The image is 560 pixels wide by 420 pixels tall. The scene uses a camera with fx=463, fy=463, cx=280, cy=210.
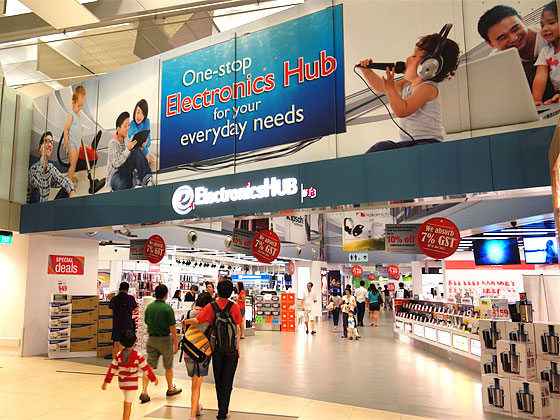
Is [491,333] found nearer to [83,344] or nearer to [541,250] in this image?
Answer: [541,250]

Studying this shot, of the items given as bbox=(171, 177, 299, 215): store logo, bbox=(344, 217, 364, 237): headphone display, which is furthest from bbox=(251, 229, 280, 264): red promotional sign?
bbox=(344, 217, 364, 237): headphone display

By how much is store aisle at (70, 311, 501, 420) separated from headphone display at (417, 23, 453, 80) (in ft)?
15.2

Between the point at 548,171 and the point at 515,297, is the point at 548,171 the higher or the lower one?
the higher one

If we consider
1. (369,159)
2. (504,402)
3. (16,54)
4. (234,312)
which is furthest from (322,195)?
(16,54)

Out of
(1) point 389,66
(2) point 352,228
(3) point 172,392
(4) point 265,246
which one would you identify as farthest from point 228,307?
(2) point 352,228

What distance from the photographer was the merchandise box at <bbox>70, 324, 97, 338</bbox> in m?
10.3

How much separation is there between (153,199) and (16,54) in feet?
20.0

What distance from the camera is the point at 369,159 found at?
22.4 ft

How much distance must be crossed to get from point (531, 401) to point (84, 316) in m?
8.83

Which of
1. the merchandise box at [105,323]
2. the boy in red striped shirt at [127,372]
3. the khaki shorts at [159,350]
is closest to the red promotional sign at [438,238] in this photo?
the khaki shorts at [159,350]

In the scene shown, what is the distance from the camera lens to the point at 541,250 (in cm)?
1107

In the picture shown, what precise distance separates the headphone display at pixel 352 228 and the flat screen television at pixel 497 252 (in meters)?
5.71

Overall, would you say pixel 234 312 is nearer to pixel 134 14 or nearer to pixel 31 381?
pixel 31 381

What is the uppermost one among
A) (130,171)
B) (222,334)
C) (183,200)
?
(130,171)
